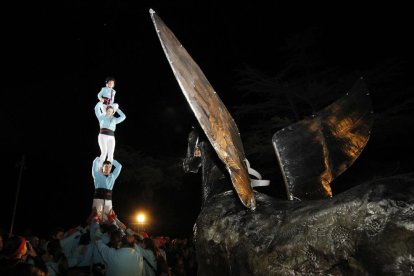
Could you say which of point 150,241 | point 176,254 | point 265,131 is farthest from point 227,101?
point 150,241

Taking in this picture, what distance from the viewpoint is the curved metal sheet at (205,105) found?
2252 mm

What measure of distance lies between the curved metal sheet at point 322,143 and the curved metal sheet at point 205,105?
57 centimetres

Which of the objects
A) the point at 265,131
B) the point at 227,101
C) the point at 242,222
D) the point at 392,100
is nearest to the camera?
the point at 242,222

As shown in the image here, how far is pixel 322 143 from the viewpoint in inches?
122

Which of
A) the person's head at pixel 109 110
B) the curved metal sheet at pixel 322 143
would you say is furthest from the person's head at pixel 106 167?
the curved metal sheet at pixel 322 143

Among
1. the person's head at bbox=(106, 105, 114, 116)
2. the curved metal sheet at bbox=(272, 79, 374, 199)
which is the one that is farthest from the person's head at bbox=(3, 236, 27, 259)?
the person's head at bbox=(106, 105, 114, 116)

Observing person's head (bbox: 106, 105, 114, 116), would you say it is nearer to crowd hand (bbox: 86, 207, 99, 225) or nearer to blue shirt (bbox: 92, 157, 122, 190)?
blue shirt (bbox: 92, 157, 122, 190)

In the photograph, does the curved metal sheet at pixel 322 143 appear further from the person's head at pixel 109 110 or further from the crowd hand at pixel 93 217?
the person's head at pixel 109 110

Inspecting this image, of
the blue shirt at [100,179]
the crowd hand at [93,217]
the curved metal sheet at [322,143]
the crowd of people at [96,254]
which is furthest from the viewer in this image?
the blue shirt at [100,179]

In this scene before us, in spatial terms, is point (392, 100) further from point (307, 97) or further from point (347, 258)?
point (347, 258)

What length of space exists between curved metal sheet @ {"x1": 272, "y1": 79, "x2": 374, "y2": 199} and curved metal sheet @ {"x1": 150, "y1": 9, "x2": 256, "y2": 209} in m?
0.57

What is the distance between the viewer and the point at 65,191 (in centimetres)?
2297

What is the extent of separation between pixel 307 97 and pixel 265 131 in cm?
266

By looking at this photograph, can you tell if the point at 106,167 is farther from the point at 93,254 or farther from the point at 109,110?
the point at 93,254
